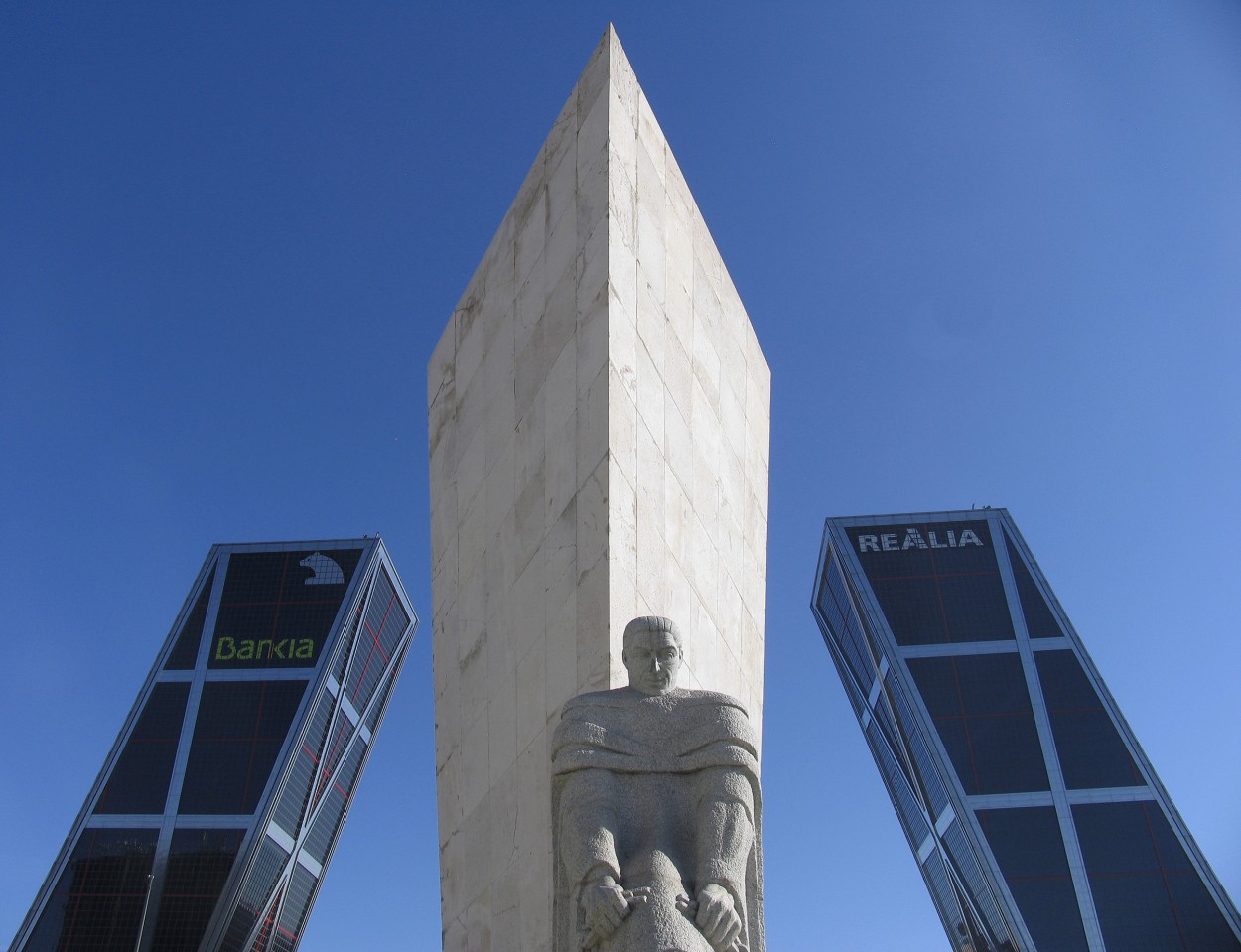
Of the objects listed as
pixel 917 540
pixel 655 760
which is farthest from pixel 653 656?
pixel 917 540

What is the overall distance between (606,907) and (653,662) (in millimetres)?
881

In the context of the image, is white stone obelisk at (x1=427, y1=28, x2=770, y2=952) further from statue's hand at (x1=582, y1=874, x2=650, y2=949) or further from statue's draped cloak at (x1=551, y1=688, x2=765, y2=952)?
statue's hand at (x1=582, y1=874, x2=650, y2=949)

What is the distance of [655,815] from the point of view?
12.4 ft

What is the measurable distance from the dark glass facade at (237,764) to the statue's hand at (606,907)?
44718 millimetres

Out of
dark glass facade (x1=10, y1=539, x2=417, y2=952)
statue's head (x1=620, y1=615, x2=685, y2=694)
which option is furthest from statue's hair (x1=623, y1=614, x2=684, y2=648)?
dark glass facade (x1=10, y1=539, x2=417, y2=952)

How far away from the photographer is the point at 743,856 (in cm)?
369

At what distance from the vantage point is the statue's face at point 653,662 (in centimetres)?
402

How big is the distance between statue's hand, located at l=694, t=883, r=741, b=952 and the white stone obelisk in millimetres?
1585

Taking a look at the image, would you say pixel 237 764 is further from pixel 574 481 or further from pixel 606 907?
pixel 606 907

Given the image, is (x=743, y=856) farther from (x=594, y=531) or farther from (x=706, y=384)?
(x=706, y=384)

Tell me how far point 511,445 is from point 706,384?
49.5 inches

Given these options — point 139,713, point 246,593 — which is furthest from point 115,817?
point 246,593

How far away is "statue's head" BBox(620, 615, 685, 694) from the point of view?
4.02 m

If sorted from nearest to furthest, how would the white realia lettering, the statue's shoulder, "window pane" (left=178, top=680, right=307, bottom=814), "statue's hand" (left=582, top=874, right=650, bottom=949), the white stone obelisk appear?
"statue's hand" (left=582, top=874, right=650, bottom=949)
the statue's shoulder
the white stone obelisk
"window pane" (left=178, top=680, right=307, bottom=814)
the white realia lettering
